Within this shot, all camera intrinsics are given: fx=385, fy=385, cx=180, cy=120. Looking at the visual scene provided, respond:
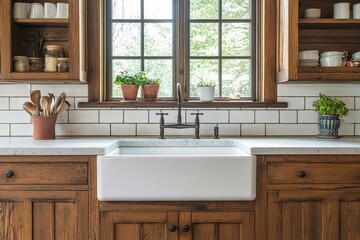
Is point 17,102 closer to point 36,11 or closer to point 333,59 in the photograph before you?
point 36,11

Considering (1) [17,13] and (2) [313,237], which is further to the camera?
(1) [17,13]

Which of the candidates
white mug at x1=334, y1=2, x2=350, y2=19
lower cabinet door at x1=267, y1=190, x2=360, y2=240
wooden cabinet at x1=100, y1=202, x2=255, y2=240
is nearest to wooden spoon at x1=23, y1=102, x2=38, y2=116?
wooden cabinet at x1=100, y1=202, x2=255, y2=240

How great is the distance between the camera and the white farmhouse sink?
187 cm

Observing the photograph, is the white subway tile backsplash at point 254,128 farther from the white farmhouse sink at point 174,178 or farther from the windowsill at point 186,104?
the white farmhouse sink at point 174,178

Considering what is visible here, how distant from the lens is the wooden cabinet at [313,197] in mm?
1916

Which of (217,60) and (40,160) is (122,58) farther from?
(40,160)

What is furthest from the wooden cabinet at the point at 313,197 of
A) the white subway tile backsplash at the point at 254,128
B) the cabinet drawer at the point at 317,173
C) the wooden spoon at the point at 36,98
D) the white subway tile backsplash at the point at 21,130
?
the white subway tile backsplash at the point at 21,130

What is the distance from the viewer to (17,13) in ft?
7.52

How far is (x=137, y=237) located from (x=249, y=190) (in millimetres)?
597

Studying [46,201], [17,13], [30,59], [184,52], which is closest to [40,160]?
[46,201]

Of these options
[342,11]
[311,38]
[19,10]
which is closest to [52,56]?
[19,10]

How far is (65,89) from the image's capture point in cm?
256

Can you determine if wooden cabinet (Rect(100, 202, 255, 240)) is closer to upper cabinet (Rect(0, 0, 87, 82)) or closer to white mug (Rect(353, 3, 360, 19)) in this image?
upper cabinet (Rect(0, 0, 87, 82))

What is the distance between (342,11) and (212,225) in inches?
59.4
